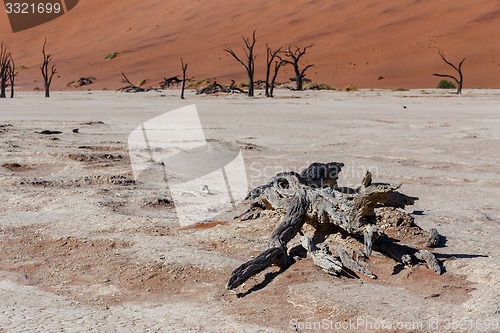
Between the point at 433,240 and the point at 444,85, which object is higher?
the point at 433,240

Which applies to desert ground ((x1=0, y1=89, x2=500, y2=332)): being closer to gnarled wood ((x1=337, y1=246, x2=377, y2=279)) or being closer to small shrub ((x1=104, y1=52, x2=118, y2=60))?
gnarled wood ((x1=337, y1=246, x2=377, y2=279))

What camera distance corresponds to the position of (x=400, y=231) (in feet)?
13.9

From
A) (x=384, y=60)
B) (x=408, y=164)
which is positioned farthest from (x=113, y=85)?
(x=408, y=164)

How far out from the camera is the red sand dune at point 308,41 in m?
42.8

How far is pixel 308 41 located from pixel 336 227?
163ft

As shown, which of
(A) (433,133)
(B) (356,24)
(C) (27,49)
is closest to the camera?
(A) (433,133)

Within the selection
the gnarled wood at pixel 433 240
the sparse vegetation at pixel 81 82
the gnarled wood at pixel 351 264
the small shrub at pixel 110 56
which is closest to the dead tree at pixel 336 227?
the gnarled wood at pixel 351 264

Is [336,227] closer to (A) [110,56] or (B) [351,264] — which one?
(B) [351,264]

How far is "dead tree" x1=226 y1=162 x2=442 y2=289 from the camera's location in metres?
3.43

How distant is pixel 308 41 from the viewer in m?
52.0

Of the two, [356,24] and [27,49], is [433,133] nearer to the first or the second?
[356,24]

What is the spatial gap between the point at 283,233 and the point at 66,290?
1.41 metres

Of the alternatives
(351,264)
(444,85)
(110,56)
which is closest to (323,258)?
(351,264)

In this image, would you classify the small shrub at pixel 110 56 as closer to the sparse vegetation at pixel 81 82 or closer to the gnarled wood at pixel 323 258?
the sparse vegetation at pixel 81 82
